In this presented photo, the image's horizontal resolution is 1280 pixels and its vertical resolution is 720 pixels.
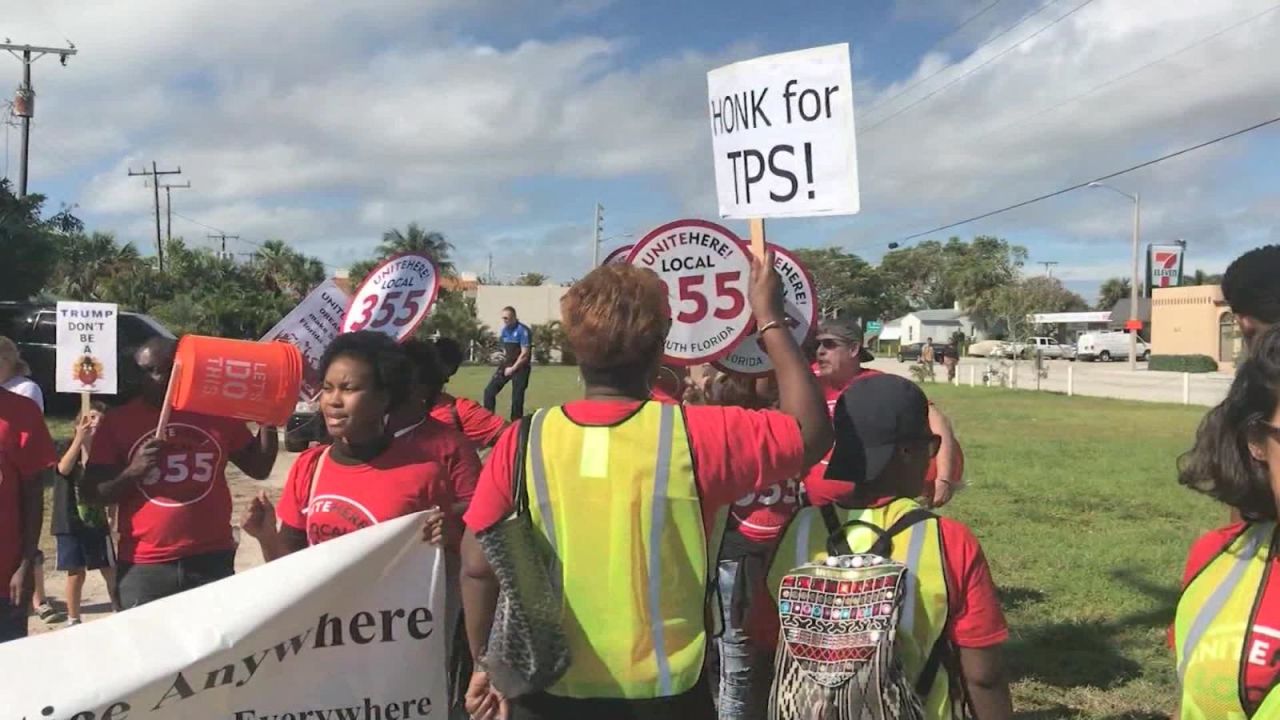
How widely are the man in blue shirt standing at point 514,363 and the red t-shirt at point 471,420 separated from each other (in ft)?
37.2

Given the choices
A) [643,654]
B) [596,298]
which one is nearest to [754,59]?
A: [596,298]

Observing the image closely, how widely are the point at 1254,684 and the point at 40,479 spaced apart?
361 centimetres

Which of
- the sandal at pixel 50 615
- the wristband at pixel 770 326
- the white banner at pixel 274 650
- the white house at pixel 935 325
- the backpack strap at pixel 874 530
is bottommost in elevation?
the sandal at pixel 50 615

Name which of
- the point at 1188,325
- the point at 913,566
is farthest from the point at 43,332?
the point at 1188,325

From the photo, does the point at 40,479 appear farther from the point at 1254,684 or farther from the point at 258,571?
the point at 1254,684

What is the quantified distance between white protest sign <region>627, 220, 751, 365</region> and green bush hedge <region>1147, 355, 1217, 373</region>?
46.8 meters

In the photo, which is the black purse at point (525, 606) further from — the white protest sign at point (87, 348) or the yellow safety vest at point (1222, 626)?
the white protest sign at point (87, 348)

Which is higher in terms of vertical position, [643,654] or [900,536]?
[900,536]

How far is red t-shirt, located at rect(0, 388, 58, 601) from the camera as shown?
338cm

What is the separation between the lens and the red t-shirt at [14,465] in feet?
11.1

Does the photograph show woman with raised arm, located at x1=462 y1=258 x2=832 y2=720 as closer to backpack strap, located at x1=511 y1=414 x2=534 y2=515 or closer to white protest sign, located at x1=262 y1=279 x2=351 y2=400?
backpack strap, located at x1=511 y1=414 x2=534 y2=515

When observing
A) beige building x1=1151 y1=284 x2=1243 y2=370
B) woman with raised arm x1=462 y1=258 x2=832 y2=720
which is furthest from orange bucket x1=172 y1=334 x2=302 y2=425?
beige building x1=1151 y1=284 x2=1243 y2=370

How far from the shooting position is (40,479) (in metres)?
3.50

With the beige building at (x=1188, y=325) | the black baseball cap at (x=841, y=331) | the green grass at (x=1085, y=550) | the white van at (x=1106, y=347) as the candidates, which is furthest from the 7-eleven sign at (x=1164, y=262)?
the black baseball cap at (x=841, y=331)
